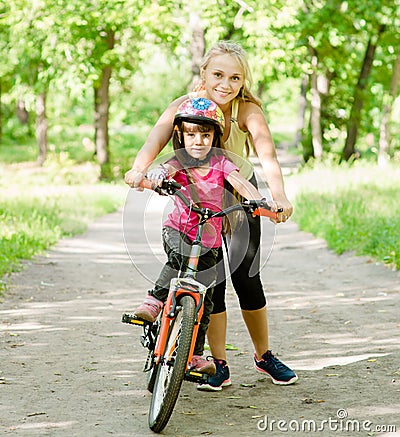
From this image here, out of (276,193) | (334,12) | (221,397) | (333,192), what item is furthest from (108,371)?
(334,12)

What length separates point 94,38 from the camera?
2484 cm

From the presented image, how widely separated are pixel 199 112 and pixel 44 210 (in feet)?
33.1

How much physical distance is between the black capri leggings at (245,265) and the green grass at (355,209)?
4.68m

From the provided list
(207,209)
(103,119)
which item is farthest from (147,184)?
(103,119)

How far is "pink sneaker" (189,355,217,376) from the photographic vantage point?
4605 mm

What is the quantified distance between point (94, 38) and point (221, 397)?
69.1 feet

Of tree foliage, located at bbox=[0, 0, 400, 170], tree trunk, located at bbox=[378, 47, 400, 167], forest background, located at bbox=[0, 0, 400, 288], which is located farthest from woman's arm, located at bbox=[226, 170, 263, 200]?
tree trunk, located at bbox=[378, 47, 400, 167]

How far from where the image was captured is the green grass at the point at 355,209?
10666 mm

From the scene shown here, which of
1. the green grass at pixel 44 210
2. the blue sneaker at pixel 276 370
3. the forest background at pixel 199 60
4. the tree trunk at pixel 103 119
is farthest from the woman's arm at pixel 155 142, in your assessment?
the tree trunk at pixel 103 119

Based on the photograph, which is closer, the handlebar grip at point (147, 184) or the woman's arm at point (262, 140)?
the handlebar grip at point (147, 184)

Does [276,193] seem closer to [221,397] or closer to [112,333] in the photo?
[221,397]

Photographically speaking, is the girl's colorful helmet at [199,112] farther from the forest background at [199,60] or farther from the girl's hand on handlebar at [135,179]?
the forest background at [199,60]

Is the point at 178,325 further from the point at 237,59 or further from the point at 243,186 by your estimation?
the point at 237,59

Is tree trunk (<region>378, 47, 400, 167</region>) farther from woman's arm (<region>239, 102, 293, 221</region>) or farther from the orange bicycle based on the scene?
the orange bicycle
